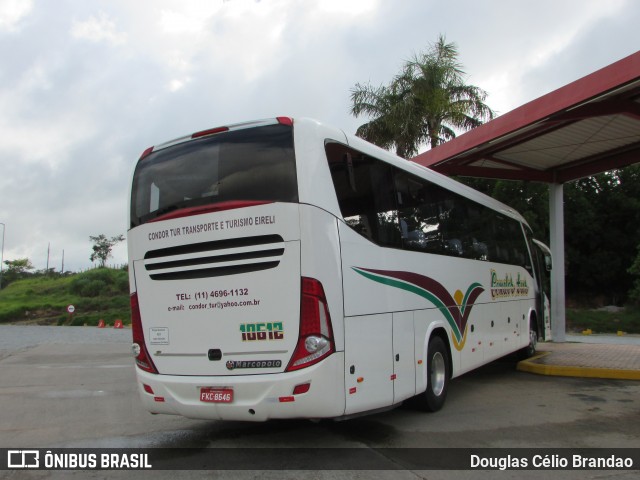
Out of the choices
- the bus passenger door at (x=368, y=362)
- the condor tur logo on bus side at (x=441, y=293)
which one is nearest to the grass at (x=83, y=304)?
the condor tur logo on bus side at (x=441, y=293)

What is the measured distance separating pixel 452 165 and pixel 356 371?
32.9 ft

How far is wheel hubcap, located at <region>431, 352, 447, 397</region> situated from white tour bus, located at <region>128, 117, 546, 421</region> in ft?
0.70

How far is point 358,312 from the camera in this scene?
5.77m

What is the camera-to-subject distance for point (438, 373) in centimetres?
768

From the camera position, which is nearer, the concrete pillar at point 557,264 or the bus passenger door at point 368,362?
the bus passenger door at point 368,362

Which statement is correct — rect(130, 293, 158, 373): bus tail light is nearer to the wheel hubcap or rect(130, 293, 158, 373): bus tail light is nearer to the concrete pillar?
the wheel hubcap

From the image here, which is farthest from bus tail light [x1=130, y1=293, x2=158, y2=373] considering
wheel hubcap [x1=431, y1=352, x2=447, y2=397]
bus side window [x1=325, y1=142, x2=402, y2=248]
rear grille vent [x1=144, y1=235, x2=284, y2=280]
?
wheel hubcap [x1=431, y1=352, x2=447, y2=397]

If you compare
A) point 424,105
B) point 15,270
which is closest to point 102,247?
point 15,270

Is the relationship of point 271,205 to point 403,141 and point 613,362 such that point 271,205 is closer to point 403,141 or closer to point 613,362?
point 613,362

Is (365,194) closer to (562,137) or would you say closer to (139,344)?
(139,344)

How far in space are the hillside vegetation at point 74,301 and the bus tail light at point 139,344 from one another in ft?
149

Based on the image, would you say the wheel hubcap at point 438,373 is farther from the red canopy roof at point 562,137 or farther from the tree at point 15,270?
the tree at point 15,270

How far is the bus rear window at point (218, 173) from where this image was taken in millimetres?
5625

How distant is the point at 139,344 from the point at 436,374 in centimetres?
401
